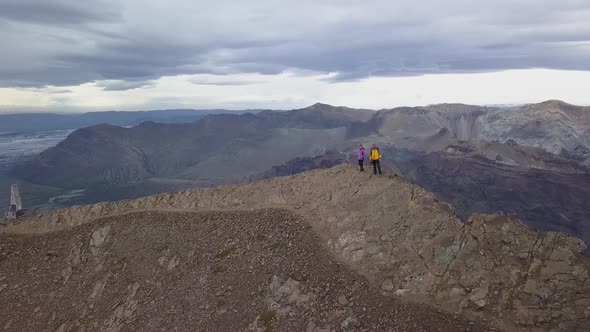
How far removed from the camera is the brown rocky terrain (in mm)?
24438

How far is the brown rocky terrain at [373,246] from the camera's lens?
24438 millimetres

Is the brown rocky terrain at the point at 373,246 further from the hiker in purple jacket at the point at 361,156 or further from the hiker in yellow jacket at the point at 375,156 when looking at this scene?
the hiker in yellow jacket at the point at 375,156

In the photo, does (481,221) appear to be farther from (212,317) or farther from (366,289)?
(212,317)

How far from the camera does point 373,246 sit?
99.0ft

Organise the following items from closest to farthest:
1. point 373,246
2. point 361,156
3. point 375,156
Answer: point 373,246 → point 375,156 → point 361,156

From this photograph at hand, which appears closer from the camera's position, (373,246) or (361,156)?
(373,246)

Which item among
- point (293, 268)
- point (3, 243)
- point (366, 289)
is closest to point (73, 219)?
point (3, 243)

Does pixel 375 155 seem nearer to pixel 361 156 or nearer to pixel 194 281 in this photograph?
pixel 361 156

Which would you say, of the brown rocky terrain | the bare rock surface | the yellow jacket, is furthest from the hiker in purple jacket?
the bare rock surface

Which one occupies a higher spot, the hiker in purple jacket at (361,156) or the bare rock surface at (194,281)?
the hiker in purple jacket at (361,156)

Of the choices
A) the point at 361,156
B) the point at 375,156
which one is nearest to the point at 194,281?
the point at 361,156

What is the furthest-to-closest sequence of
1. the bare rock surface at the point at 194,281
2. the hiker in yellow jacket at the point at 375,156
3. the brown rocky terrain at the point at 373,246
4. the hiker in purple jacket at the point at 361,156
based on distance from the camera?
the hiker in purple jacket at the point at 361,156, the hiker in yellow jacket at the point at 375,156, the bare rock surface at the point at 194,281, the brown rocky terrain at the point at 373,246

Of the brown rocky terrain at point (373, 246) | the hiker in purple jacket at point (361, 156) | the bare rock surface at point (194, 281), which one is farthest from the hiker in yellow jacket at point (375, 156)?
the bare rock surface at point (194, 281)

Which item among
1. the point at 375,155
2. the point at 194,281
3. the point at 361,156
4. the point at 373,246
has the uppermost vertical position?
the point at 375,155
